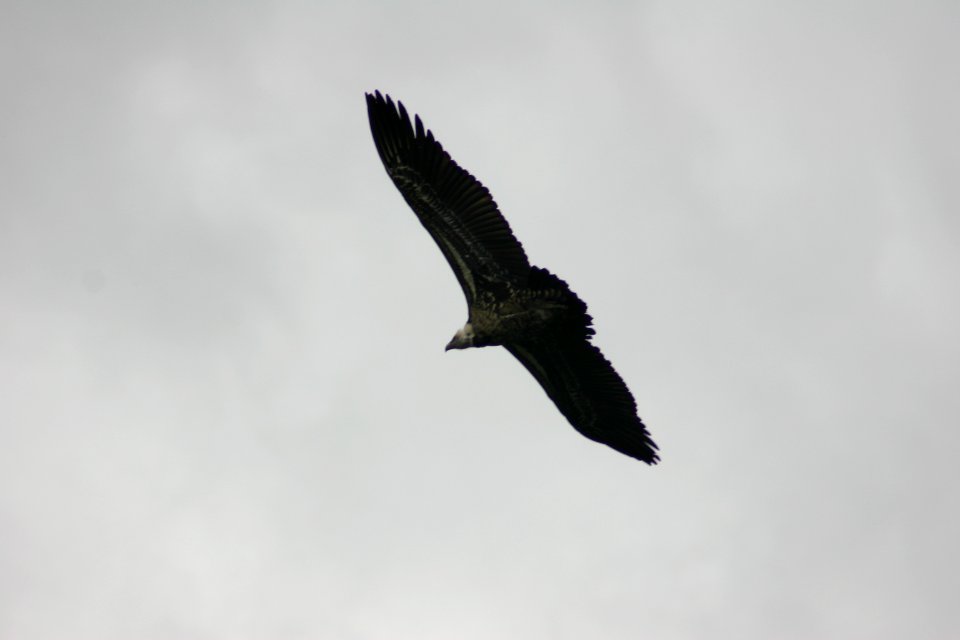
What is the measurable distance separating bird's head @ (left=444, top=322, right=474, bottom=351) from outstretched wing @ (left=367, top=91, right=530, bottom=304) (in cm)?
84

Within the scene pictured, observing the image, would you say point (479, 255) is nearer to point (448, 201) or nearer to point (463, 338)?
point (448, 201)

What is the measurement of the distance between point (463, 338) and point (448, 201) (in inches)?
76.5

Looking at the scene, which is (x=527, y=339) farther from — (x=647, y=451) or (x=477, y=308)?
(x=647, y=451)

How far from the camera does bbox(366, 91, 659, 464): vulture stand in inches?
677

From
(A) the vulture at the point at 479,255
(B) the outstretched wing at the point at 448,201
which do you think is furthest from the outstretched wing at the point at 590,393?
(B) the outstretched wing at the point at 448,201

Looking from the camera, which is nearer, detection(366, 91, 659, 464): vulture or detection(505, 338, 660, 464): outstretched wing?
detection(366, 91, 659, 464): vulture

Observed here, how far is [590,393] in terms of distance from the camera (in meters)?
18.6

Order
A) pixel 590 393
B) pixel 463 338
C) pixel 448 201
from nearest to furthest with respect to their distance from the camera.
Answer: pixel 448 201 → pixel 463 338 → pixel 590 393

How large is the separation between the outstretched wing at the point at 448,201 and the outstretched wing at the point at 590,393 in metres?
1.41

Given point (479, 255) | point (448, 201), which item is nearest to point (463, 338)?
point (479, 255)

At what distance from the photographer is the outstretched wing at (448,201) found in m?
17.2

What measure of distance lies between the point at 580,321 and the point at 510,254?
1.29 meters

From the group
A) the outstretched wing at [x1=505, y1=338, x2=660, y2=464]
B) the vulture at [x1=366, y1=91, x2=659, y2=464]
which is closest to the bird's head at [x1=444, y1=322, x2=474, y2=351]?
the vulture at [x1=366, y1=91, x2=659, y2=464]

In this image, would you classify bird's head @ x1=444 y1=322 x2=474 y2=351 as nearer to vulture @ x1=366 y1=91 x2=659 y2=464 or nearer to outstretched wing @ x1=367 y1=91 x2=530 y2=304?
vulture @ x1=366 y1=91 x2=659 y2=464
